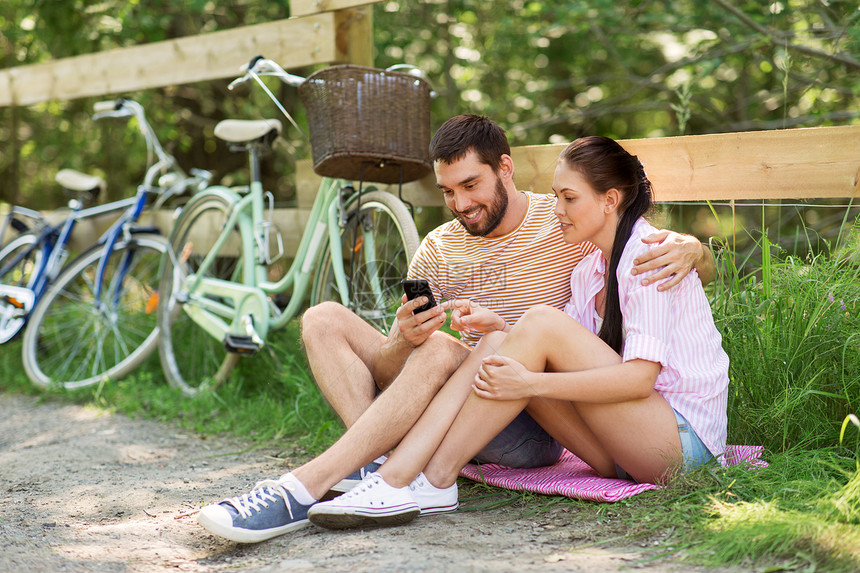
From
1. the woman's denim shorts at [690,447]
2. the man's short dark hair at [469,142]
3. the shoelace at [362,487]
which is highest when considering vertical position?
the man's short dark hair at [469,142]

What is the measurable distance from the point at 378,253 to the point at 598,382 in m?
1.33

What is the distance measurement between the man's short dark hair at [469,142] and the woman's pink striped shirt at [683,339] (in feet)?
1.73

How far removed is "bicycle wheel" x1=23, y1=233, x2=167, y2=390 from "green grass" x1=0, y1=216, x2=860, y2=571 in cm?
179

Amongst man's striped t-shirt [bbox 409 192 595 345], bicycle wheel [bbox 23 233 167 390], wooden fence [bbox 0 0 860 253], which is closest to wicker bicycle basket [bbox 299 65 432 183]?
wooden fence [bbox 0 0 860 253]

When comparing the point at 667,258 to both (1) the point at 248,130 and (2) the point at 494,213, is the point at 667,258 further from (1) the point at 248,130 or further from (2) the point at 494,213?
(1) the point at 248,130

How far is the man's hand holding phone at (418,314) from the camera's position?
227 centimetres

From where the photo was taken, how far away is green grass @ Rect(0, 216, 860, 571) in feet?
5.83

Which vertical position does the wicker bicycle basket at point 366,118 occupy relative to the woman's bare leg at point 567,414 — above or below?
Result: above

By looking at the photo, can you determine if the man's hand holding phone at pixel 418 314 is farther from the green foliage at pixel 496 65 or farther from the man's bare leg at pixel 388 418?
the green foliage at pixel 496 65

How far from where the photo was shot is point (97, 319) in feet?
14.3

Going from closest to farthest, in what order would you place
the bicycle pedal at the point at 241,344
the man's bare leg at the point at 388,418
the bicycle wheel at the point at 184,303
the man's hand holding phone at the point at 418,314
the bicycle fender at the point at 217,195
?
the man's bare leg at the point at 388,418 → the man's hand holding phone at the point at 418,314 → the bicycle pedal at the point at 241,344 → the bicycle fender at the point at 217,195 → the bicycle wheel at the point at 184,303

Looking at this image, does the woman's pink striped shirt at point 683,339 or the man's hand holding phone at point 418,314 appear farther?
the man's hand holding phone at point 418,314

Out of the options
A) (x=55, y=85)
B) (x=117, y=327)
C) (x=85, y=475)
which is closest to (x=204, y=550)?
(x=85, y=475)

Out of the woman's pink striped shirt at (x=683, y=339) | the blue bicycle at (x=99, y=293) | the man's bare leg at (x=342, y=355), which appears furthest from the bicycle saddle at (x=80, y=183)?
the woman's pink striped shirt at (x=683, y=339)
